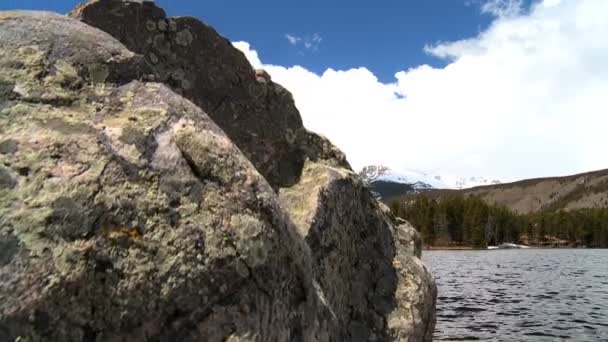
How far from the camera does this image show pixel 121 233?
458 centimetres

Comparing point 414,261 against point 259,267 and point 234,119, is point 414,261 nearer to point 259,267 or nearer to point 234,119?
point 234,119

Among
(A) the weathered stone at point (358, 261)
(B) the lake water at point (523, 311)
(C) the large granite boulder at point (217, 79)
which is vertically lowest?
(B) the lake water at point (523, 311)

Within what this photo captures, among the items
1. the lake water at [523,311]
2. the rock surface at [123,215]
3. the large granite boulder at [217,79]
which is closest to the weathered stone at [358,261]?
the large granite boulder at [217,79]

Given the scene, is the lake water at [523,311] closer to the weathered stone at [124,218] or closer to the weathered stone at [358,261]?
the weathered stone at [358,261]

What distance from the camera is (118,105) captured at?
552 cm

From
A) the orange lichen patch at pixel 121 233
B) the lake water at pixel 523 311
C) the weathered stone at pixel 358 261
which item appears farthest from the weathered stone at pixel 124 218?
the lake water at pixel 523 311

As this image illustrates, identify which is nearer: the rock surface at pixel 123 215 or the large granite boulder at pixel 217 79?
the rock surface at pixel 123 215

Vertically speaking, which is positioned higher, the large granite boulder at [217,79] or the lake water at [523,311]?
the large granite boulder at [217,79]

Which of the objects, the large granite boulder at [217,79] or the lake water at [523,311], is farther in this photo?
the lake water at [523,311]

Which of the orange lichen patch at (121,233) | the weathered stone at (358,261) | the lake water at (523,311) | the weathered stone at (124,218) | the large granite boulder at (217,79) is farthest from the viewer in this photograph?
the lake water at (523,311)

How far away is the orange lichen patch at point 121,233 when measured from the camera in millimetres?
4512

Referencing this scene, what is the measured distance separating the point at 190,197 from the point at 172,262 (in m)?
0.67

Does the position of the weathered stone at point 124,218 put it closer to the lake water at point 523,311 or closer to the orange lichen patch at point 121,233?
the orange lichen patch at point 121,233

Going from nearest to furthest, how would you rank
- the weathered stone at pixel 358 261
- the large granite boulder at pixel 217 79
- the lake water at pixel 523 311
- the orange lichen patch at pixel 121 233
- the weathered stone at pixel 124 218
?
the weathered stone at pixel 124 218
the orange lichen patch at pixel 121 233
the weathered stone at pixel 358 261
the large granite boulder at pixel 217 79
the lake water at pixel 523 311
